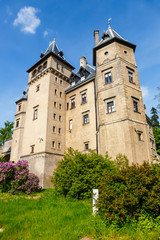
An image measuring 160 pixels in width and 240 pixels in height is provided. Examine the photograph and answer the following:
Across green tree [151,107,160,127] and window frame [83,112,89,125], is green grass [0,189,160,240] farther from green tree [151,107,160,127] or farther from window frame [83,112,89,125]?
green tree [151,107,160,127]

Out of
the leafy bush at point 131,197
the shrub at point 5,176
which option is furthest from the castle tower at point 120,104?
the shrub at point 5,176

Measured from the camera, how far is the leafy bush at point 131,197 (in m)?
5.80

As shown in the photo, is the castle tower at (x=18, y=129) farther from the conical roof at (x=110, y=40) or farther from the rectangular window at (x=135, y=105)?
the rectangular window at (x=135, y=105)

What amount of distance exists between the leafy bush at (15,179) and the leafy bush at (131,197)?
9.99 m

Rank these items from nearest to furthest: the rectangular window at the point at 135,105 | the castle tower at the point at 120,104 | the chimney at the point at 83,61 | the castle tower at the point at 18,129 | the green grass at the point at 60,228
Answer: the green grass at the point at 60,228 → the castle tower at the point at 120,104 → the rectangular window at the point at 135,105 → the castle tower at the point at 18,129 → the chimney at the point at 83,61

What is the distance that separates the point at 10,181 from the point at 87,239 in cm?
1146

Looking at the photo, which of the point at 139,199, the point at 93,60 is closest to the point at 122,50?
the point at 93,60

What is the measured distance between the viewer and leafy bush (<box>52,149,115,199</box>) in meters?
10.8

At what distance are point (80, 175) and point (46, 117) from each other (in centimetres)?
1344

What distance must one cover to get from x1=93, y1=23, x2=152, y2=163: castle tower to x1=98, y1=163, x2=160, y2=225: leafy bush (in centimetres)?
886

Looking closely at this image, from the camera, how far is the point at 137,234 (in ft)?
17.1

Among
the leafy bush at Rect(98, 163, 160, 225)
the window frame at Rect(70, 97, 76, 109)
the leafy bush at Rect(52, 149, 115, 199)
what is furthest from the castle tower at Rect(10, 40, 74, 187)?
the leafy bush at Rect(98, 163, 160, 225)

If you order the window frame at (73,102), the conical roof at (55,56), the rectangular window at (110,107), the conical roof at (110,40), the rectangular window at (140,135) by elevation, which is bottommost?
the rectangular window at (140,135)

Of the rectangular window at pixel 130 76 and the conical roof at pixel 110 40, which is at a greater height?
the conical roof at pixel 110 40
